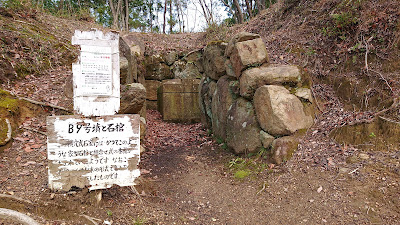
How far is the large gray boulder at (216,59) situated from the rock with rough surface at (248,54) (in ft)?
3.43

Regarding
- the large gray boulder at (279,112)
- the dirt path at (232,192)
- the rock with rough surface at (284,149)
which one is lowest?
the dirt path at (232,192)

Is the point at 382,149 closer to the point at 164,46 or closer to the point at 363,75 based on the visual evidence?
the point at 363,75

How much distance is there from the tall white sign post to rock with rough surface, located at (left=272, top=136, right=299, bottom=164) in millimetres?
2432

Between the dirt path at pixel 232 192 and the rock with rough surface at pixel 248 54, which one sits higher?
the rock with rough surface at pixel 248 54

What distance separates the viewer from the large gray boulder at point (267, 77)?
16.5 feet

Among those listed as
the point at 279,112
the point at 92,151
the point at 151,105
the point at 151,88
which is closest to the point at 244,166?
the point at 279,112

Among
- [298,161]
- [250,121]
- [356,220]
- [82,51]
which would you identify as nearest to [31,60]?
[82,51]

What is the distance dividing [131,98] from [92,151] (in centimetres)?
247

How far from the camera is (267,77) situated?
5.04 meters

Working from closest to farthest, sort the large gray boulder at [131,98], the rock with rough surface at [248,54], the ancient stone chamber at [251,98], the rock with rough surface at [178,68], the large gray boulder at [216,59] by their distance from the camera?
1. the ancient stone chamber at [251,98]
2. the rock with rough surface at [248,54]
3. the large gray boulder at [131,98]
4. the large gray boulder at [216,59]
5. the rock with rough surface at [178,68]

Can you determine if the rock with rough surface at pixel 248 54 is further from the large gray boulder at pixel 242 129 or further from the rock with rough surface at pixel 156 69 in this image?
the rock with rough surface at pixel 156 69

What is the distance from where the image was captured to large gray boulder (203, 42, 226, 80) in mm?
6801

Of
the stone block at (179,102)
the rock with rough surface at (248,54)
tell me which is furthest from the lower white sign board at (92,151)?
the stone block at (179,102)

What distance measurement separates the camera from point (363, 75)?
489cm
